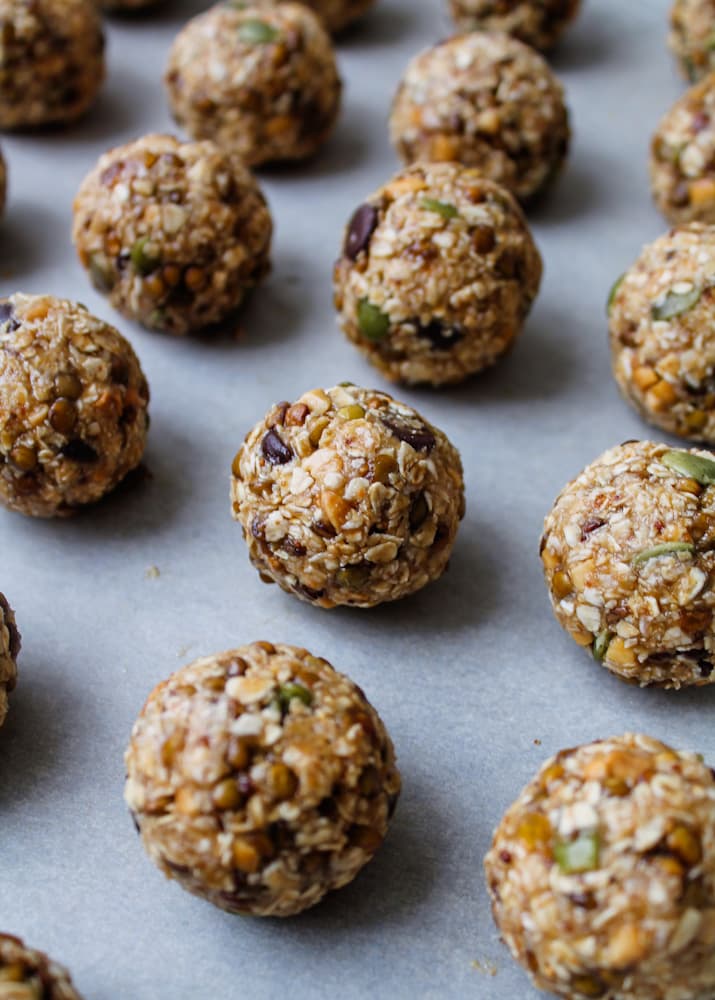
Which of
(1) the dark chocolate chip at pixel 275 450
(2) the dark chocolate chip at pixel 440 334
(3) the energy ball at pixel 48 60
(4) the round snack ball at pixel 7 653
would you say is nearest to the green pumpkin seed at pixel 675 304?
(2) the dark chocolate chip at pixel 440 334

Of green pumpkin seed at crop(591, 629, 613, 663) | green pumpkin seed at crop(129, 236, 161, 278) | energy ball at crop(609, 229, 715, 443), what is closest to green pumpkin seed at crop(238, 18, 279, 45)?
green pumpkin seed at crop(129, 236, 161, 278)

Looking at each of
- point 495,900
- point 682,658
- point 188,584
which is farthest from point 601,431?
point 495,900

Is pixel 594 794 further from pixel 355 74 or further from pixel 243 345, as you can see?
pixel 355 74

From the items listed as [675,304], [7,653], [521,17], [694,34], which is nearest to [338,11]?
[521,17]

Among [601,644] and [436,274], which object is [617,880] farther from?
[436,274]

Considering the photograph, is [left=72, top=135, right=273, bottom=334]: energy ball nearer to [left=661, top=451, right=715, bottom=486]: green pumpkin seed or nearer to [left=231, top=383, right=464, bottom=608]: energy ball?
[left=231, top=383, right=464, bottom=608]: energy ball

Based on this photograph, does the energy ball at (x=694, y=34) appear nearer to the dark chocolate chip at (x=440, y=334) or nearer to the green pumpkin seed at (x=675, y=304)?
the green pumpkin seed at (x=675, y=304)
